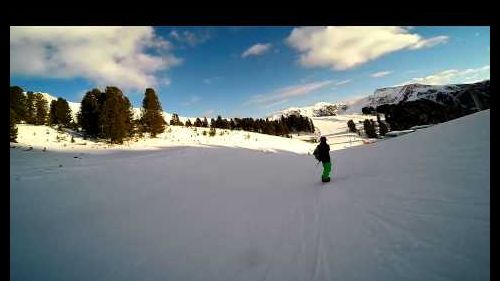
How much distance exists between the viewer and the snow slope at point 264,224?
5055 mm

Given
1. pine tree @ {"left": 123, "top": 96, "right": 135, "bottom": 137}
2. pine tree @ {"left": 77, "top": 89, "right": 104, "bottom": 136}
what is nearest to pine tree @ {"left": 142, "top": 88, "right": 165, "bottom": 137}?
pine tree @ {"left": 123, "top": 96, "right": 135, "bottom": 137}

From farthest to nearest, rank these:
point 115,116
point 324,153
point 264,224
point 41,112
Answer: point 41,112 < point 115,116 < point 324,153 < point 264,224

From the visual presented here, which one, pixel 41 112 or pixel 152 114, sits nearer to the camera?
pixel 152 114

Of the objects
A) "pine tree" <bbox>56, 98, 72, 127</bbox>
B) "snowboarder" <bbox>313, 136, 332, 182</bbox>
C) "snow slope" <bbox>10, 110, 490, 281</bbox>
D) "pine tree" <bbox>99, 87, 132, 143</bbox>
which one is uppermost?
"pine tree" <bbox>56, 98, 72, 127</bbox>

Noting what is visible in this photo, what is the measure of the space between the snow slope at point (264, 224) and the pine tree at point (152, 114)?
19.5m

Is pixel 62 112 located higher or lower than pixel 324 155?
higher

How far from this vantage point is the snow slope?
199 inches

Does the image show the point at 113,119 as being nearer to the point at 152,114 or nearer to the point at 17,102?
the point at 152,114

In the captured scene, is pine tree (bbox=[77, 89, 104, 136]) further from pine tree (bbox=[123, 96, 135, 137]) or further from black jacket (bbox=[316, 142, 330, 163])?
black jacket (bbox=[316, 142, 330, 163])

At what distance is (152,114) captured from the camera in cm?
3198

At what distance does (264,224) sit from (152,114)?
88.8 feet

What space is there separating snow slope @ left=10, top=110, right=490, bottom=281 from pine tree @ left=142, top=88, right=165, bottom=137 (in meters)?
19.5

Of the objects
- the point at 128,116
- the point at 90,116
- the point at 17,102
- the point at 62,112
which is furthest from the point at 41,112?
the point at 128,116
